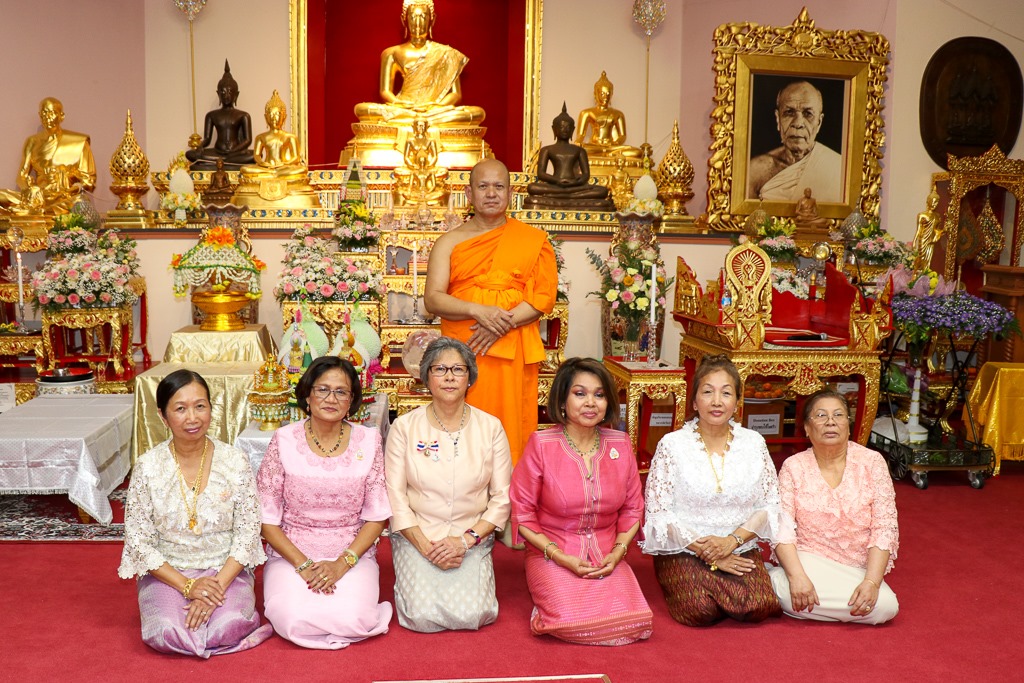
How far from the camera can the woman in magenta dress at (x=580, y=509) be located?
313 centimetres

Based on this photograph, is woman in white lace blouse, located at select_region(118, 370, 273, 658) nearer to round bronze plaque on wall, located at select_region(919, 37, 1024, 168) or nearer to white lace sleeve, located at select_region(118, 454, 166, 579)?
white lace sleeve, located at select_region(118, 454, 166, 579)

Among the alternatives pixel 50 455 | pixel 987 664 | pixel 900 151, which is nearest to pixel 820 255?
pixel 900 151

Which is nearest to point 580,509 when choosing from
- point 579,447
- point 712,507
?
point 579,447

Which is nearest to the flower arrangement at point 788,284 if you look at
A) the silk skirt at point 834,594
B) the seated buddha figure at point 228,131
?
the silk skirt at point 834,594

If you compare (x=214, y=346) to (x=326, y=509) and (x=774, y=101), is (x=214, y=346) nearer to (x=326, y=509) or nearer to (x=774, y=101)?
(x=326, y=509)

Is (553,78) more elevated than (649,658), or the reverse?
(553,78)

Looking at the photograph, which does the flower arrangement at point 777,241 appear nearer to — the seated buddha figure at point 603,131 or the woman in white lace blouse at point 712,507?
the seated buddha figure at point 603,131

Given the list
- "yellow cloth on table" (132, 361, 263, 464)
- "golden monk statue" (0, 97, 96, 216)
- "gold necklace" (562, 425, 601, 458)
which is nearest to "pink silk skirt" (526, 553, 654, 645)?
"gold necklace" (562, 425, 601, 458)

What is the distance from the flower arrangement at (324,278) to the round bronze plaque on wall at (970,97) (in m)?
4.91

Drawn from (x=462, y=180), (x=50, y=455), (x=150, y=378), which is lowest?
(x=50, y=455)

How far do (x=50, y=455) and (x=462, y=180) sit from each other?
15.2 ft

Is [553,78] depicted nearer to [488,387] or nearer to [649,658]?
[488,387]

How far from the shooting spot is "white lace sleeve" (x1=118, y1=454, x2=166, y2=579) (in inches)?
119

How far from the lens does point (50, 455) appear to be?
4156mm
